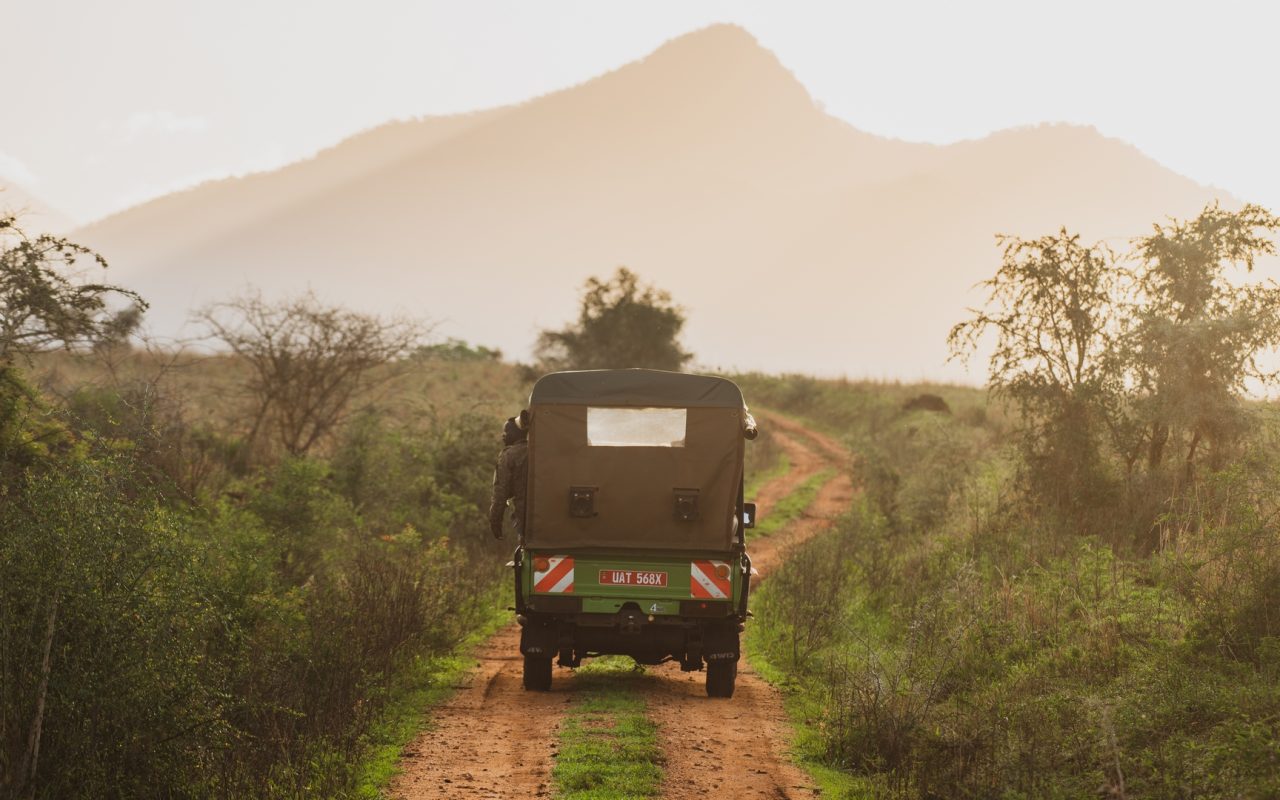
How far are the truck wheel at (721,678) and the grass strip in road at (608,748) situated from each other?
735 millimetres

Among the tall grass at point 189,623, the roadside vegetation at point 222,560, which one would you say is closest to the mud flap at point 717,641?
the roadside vegetation at point 222,560

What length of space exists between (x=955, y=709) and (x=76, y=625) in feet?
22.5

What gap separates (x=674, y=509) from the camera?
35.7 feet

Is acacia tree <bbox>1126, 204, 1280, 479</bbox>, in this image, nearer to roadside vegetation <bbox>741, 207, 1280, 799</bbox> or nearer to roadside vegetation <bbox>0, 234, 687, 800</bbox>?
roadside vegetation <bbox>741, 207, 1280, 799</bbox>

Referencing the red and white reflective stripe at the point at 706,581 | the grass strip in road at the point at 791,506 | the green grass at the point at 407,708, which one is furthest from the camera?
the grass strip in road at the point at 791,506

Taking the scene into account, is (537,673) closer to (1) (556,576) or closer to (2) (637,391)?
(1) (556,576)

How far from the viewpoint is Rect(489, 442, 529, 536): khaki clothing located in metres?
11.4

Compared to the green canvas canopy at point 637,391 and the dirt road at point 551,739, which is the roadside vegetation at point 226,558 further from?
the green canvas canopy at point 637,391

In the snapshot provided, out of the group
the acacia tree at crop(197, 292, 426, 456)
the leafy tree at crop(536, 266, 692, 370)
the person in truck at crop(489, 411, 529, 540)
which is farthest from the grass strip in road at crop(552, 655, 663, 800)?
the leafy tree at crop(536, 266, 692, 370)

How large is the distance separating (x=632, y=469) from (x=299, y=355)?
45.0 feet

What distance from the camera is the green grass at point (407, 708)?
27.8 feet

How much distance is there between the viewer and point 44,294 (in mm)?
12531

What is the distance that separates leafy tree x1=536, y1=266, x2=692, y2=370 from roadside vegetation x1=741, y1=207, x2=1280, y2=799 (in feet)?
73.2

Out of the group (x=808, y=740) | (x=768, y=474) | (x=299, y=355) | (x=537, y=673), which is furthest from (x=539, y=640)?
(x=768, y=474)
